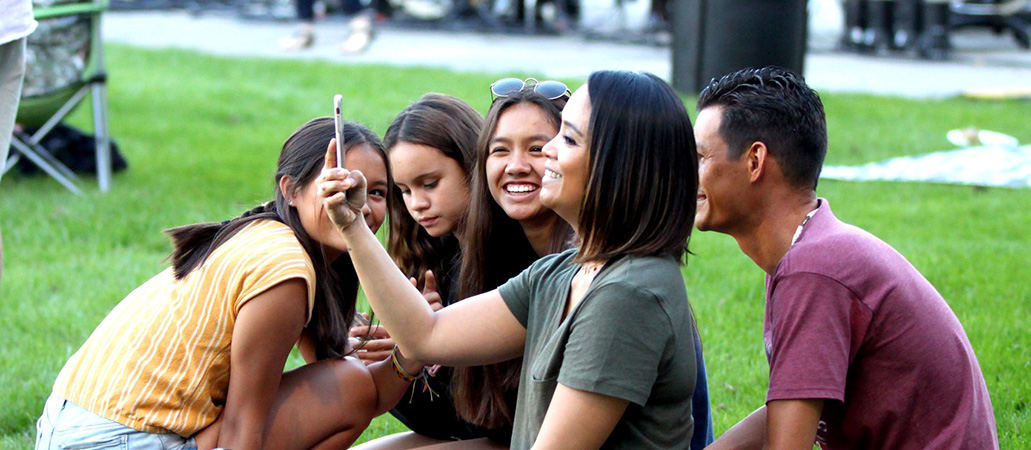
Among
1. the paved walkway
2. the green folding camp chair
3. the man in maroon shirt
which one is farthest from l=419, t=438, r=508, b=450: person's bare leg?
the paved walkway

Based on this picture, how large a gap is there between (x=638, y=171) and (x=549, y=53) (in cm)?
1119

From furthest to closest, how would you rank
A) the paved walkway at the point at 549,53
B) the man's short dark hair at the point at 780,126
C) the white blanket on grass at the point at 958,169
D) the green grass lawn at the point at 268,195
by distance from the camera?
1. the paved walkway at the point at 549,53
2. the white blanket on grass at the point at 958,169
3. the green grass lawn at the point at 268,195
4. the man's short dark hair at the point at 780,126

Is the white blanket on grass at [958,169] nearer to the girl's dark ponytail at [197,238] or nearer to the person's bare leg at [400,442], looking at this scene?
the person's bare leg at [400,442]

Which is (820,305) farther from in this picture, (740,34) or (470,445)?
(740,34)

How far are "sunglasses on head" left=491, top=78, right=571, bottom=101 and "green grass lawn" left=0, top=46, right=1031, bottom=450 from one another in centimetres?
125

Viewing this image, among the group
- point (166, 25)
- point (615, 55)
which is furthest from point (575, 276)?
point (166, 25)

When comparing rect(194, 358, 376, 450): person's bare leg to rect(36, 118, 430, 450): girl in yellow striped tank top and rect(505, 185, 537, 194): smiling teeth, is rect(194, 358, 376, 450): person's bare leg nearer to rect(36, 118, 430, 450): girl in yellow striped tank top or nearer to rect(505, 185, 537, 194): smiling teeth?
rect(36, 118, 430, 450): girl in yellow striped tank top

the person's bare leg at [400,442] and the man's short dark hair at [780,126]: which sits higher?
the man's short dark hair at [780,126]

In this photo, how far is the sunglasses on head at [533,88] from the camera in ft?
8.62

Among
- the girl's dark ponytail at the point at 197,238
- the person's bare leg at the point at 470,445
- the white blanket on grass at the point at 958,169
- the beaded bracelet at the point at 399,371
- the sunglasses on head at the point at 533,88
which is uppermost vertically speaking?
the sunglasses on head at the point at 533,88

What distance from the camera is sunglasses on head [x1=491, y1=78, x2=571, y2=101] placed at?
2.63m

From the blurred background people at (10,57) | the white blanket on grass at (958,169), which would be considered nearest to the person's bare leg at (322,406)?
the blurred background people at (10,57)

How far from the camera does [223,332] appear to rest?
2402 millimetres

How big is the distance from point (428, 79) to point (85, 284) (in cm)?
591
